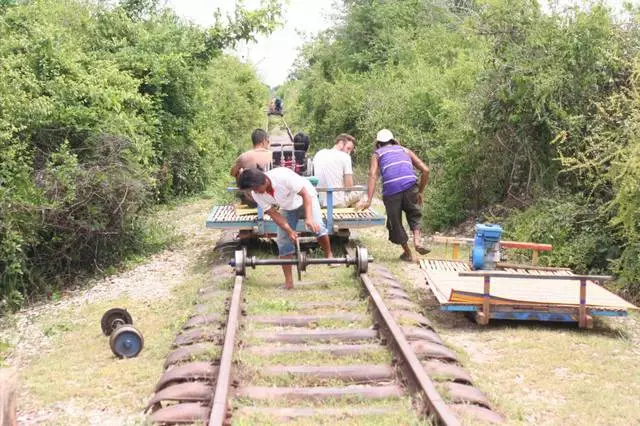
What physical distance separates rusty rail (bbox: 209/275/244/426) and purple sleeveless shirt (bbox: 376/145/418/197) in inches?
144

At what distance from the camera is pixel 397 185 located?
10.4 metres

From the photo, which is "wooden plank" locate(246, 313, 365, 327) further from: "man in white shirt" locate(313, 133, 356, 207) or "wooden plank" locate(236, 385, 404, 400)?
"man in white shirt" locate(313, 133, 356, 207)

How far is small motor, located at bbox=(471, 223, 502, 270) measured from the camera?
888 cm

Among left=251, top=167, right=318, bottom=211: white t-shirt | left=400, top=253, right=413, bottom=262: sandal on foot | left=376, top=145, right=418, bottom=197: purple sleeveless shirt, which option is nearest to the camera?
left=251, top=167, right=318, bottom=211: white t-shirt

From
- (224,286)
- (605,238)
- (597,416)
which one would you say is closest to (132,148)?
(224,286)

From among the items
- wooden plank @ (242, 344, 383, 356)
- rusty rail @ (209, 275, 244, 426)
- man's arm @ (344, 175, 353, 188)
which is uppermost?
man's arm @ (344, 175, 353, 188)

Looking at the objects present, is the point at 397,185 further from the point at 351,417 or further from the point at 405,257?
the point at 351,417

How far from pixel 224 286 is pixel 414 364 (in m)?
3.78

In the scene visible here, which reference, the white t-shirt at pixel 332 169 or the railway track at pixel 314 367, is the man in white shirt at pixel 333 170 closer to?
the white t-shirt at pixel 332 169

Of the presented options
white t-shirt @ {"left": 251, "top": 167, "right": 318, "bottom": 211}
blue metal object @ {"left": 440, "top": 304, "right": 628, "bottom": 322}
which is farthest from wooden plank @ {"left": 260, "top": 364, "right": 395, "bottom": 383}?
white t-shirt @ {"left": 251, "top": 167, "right": 318, "bottom": 211}

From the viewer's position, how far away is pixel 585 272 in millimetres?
9586

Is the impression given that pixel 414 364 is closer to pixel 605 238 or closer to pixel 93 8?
pixel 605 238

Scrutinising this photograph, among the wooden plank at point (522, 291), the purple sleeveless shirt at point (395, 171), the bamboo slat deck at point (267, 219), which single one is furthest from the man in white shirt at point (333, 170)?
the wooden plank at point (522, 291)

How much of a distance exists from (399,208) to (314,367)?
16.8ft
